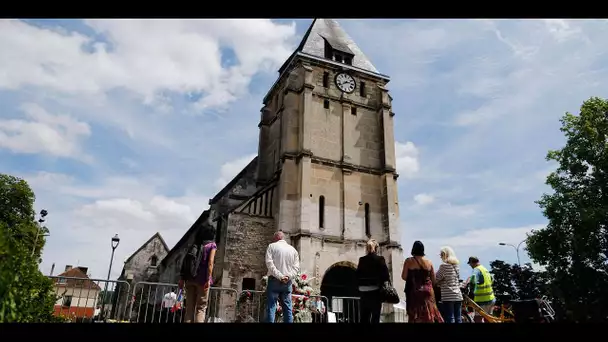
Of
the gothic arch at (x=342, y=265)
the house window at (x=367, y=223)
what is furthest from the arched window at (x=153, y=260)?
the house window at (x=367, y=223)

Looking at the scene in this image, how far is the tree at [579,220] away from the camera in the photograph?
76.0ft

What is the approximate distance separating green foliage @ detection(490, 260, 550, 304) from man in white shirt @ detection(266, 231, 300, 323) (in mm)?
36966

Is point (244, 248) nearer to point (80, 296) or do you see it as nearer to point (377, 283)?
point (80, 296)

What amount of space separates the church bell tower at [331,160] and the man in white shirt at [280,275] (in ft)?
40.7

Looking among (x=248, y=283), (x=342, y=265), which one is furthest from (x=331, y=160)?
(x=248, y=283)

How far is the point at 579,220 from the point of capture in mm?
23344

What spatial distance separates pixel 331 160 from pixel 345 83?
19.0 feet

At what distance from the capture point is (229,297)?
19500 millimetres
